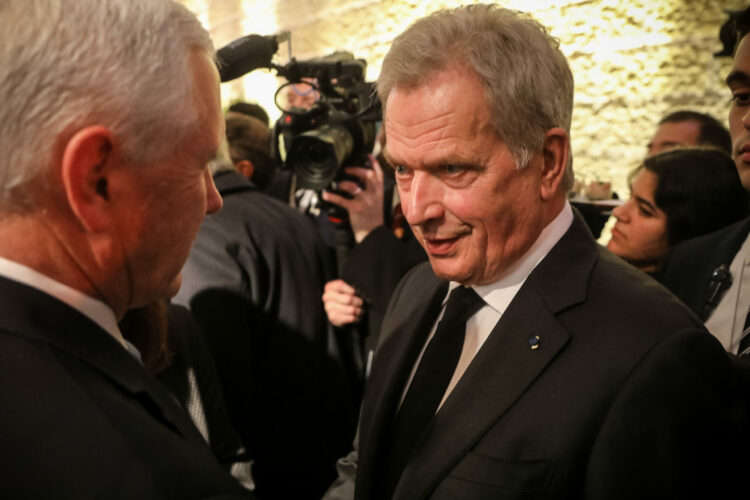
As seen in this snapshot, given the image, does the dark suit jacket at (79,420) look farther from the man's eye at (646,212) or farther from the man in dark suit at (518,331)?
the man's eye at (646,212)

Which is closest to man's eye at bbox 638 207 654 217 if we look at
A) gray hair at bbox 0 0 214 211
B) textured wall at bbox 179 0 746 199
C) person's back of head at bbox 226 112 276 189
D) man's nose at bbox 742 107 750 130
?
man's nose at bbox 742 107 750 130

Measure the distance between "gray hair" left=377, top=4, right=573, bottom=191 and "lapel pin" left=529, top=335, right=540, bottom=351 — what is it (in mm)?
323

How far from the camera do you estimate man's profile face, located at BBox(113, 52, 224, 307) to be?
754mm

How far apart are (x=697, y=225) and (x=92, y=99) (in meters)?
1.96

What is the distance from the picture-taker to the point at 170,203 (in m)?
0.79

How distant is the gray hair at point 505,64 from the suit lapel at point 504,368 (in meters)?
0.24

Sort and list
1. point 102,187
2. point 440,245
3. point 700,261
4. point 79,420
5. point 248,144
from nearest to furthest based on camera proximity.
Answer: point 79,420, point 102,187, point 440,245, point 700,261, point 248,144

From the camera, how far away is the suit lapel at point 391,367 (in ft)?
3.94

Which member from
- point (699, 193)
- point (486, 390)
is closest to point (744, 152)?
point (486, 390)

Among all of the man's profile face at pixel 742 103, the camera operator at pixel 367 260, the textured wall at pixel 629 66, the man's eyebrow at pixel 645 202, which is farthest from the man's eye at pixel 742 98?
the textured wall at pixel 629 66

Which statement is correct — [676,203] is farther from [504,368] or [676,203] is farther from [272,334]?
[272,334]

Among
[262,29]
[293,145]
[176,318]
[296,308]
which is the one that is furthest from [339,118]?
[262,29]

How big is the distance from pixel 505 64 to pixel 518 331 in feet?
1.62

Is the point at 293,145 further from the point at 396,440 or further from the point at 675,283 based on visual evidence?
the point at 675,283
